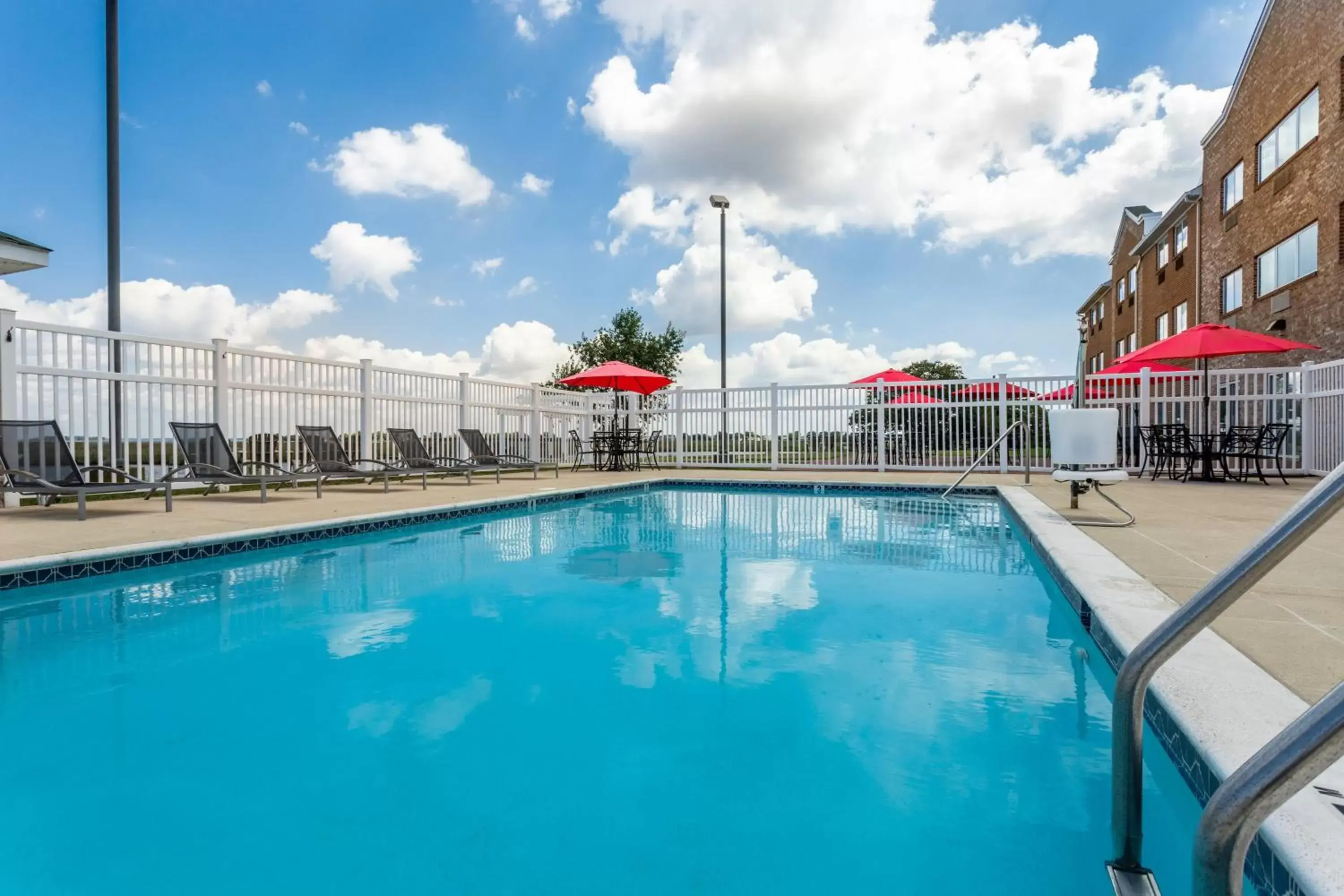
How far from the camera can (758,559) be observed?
5.10m

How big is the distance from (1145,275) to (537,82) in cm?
2059

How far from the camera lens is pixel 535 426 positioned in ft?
43.5

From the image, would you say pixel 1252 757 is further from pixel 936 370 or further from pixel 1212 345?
pixel 936 370

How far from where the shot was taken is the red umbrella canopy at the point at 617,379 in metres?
13.0

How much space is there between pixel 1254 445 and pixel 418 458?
1150 centimetres

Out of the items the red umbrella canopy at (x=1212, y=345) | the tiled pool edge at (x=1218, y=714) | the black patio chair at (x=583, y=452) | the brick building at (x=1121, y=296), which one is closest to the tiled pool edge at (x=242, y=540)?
the red umbrella canopy at (x=1212, y=345)

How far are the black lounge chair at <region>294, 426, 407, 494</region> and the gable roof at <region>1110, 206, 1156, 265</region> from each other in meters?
25.4

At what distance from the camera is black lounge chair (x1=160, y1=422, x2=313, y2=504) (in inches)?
274

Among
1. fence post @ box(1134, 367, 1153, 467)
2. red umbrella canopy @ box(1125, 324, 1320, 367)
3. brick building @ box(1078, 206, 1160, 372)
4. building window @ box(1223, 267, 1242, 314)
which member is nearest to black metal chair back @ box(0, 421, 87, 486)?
red umbrella canopy @ box(1125, 324, 1320, 367)

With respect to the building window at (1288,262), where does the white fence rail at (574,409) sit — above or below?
below

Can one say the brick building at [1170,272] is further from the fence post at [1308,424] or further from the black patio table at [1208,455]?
the black patio table at [1208,455]

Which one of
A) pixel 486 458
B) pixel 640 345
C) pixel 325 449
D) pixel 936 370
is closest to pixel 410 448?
pixel 486 458

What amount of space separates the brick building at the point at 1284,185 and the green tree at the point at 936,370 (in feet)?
93.3

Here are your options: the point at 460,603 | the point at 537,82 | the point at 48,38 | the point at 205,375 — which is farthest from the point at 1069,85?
the point at 48,38
